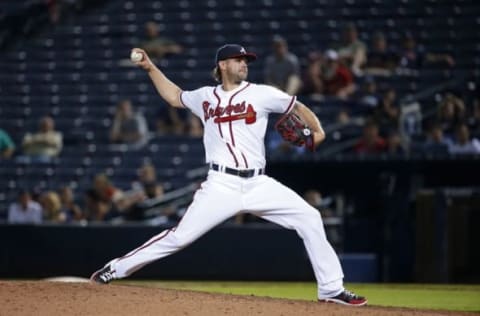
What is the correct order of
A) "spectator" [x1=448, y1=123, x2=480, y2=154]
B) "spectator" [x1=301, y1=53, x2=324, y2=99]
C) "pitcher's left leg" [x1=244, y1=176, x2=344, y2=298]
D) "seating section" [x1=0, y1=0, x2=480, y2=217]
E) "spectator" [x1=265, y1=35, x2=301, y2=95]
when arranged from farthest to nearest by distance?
"seating section" [x1=0, y1=0, x2=480, y2=217] → "spectator" [x1=301, y1=53, x2=324, y2=99] → "spectator" [x1=265, y1=35, x2=301, y2=95] → "spectator" [x1=448, y1=123, x2=480, y2=154] → "pitcher's left leg" [x1=244, y1=176, x2=344, y2=298]

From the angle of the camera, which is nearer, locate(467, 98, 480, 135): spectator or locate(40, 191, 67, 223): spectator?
locate(467, 98, 480, 135): spectator

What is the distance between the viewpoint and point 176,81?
17.6m

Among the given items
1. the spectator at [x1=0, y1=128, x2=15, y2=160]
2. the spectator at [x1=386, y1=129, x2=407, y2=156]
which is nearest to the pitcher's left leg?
the spectator at [x1=386, y1=129, x2=407, y2=156]

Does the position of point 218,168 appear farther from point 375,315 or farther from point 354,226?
point 354,226

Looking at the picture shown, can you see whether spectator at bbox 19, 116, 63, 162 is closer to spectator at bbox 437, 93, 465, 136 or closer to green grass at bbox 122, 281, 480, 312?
green grass at bbox 122, 281, 480, 312

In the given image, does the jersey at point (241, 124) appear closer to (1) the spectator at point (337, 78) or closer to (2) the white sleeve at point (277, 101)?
(2) the white sleeve at point (277, 101)

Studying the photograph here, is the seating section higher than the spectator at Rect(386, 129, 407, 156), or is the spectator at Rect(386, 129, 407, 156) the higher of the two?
the seating section

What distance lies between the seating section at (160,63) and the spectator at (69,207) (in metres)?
1.09

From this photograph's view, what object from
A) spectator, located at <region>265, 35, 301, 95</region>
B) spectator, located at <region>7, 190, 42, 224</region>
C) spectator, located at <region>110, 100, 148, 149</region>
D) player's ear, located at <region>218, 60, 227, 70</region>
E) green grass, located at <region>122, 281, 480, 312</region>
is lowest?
green grass, located at <region>122, 281, 480, 312</region>

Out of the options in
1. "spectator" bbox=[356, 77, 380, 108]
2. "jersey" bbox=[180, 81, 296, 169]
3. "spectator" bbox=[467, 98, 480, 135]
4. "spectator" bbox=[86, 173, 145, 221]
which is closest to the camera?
"jersey" bbox=[180, 81, 296, 169]

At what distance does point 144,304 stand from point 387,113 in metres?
7.84

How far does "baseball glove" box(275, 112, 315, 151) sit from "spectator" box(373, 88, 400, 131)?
6.30 meters

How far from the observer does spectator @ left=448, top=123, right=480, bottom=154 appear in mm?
13094

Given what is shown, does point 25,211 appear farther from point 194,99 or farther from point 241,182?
point 241,182
